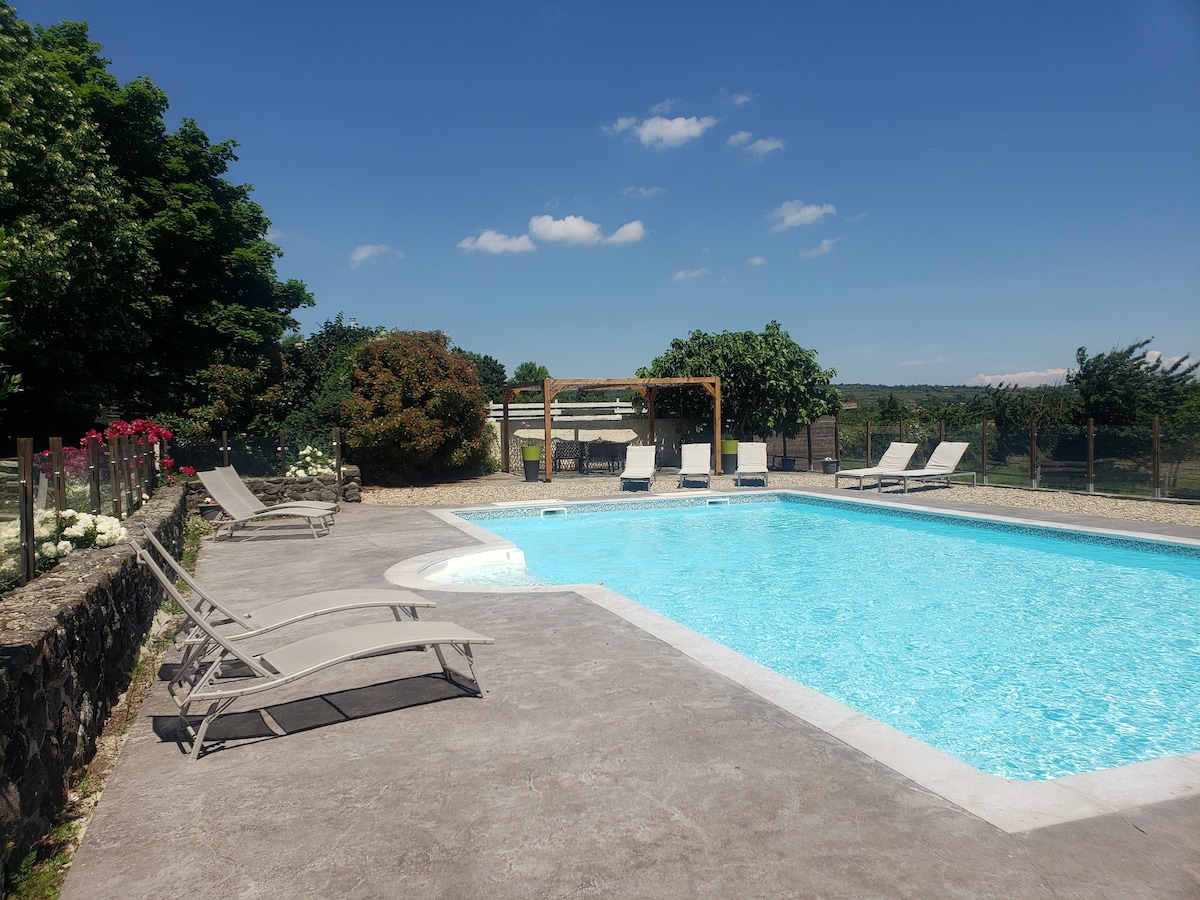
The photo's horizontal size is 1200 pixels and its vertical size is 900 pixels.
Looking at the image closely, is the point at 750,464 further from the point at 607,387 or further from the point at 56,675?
the point at 56,675

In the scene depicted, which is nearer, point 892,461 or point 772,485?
point 892,461

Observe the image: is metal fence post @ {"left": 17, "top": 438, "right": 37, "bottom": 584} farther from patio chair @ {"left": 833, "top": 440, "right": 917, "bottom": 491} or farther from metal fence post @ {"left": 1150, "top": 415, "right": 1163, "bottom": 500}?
metal fence post @ {"left": 1150, "top": 415, "right": 1163, "bottom": 500}

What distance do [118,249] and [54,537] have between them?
15.4m

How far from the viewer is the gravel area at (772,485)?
12352mm

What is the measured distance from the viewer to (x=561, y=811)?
9.14ft

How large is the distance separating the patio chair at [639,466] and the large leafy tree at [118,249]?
915 centimetres

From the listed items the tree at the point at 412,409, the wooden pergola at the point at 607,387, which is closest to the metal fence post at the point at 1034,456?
the wooden pergola at the point at 607,387

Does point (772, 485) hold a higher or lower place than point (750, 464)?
lower

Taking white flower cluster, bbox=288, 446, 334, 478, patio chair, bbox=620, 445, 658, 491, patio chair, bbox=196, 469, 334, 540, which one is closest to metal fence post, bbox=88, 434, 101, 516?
patio chair, bbox=196, 469, 334, 540

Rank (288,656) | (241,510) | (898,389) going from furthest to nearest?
(898,389)
(241,510)
(288,656)

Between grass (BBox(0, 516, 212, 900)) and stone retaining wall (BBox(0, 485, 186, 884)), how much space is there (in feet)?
0.13

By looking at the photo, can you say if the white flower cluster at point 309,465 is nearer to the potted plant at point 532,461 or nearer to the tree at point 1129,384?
the potted plant at point 532,461

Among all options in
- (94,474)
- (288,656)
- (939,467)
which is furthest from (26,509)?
(939,467)

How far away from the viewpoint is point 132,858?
2.53 m
